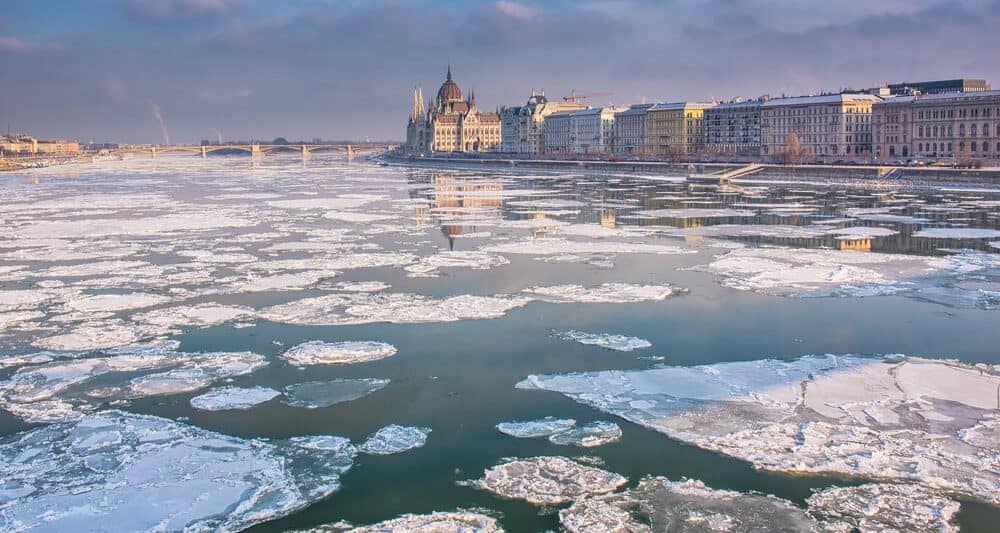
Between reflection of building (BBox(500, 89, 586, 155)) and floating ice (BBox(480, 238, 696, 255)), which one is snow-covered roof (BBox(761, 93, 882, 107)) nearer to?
reflection of building (BBox(500, 89, 586, 155))

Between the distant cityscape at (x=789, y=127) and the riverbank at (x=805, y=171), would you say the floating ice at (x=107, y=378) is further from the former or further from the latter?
the distant cityscape at (x=789, y=127)

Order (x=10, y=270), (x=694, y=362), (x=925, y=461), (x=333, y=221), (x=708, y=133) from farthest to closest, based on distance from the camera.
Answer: (x=708, y=133), (x=333, y=221), (x=10, y=270), (x=694, y=362), (x=925, y=461)

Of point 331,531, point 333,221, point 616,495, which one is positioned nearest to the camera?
point 331,531

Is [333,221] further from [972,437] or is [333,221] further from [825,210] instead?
[972,437]

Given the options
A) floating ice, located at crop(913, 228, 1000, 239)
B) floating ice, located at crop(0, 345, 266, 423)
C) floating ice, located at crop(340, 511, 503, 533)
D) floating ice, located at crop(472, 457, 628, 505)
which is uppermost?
floating ice, located at crop(913, 228, 1000, 239)

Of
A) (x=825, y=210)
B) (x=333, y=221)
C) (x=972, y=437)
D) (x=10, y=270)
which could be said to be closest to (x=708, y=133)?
(x=825, y=210)

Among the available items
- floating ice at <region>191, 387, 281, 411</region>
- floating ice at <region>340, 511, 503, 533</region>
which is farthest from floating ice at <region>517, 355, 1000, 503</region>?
floating ice at <region>191, 387, 281, 411</region>

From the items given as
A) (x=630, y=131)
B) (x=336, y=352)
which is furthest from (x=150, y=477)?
(x=630, y=131)
